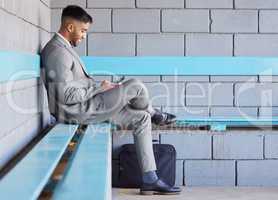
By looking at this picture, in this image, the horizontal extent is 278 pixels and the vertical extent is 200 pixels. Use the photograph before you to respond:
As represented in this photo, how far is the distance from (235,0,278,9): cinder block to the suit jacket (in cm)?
155

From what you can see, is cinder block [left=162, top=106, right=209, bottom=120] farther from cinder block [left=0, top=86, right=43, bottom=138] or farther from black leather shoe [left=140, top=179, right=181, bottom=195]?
cinder block [left=0, top=86, right=43, bottom=138]

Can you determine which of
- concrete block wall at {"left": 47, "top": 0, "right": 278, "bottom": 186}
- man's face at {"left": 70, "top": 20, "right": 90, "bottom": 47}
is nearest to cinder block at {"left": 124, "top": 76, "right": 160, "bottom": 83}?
concrete block wall at {"left": 47, "top": 0, "right": 278, "bottom": 186}

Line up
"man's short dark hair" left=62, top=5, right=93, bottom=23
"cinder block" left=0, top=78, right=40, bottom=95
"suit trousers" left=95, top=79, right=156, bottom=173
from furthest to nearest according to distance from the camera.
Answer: "man's short dark hair" left=62, top=5, right=93, bottom=23, "suit trousers" left=95, top=79, right=156, bottom=173, "cinder block" left=0, top=78, right=40, bottom=95

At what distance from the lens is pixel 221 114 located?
16.2ft

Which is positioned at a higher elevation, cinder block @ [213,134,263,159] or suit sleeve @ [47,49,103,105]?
suit sleeve @ [47,49,103,105]

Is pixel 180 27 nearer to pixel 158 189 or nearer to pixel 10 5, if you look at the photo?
pixel 158 189

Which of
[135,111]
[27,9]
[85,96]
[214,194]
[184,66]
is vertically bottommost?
[214,194]

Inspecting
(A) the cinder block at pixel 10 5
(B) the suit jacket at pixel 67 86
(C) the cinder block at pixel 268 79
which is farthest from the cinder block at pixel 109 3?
(A) the cinder block at pixel 10 5

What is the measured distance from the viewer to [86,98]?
3844mm

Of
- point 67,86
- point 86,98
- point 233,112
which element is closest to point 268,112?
point 233,112

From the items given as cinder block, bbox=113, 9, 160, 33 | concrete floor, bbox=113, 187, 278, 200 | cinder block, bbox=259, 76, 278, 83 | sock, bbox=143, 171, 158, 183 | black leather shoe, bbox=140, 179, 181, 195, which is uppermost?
cinder block, bbox=113, 9, 160, 33

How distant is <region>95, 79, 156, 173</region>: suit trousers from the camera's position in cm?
387

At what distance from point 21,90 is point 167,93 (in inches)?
78.7

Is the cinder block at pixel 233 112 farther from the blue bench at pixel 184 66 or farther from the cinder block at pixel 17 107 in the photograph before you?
the cinder block at pixel 17 107
